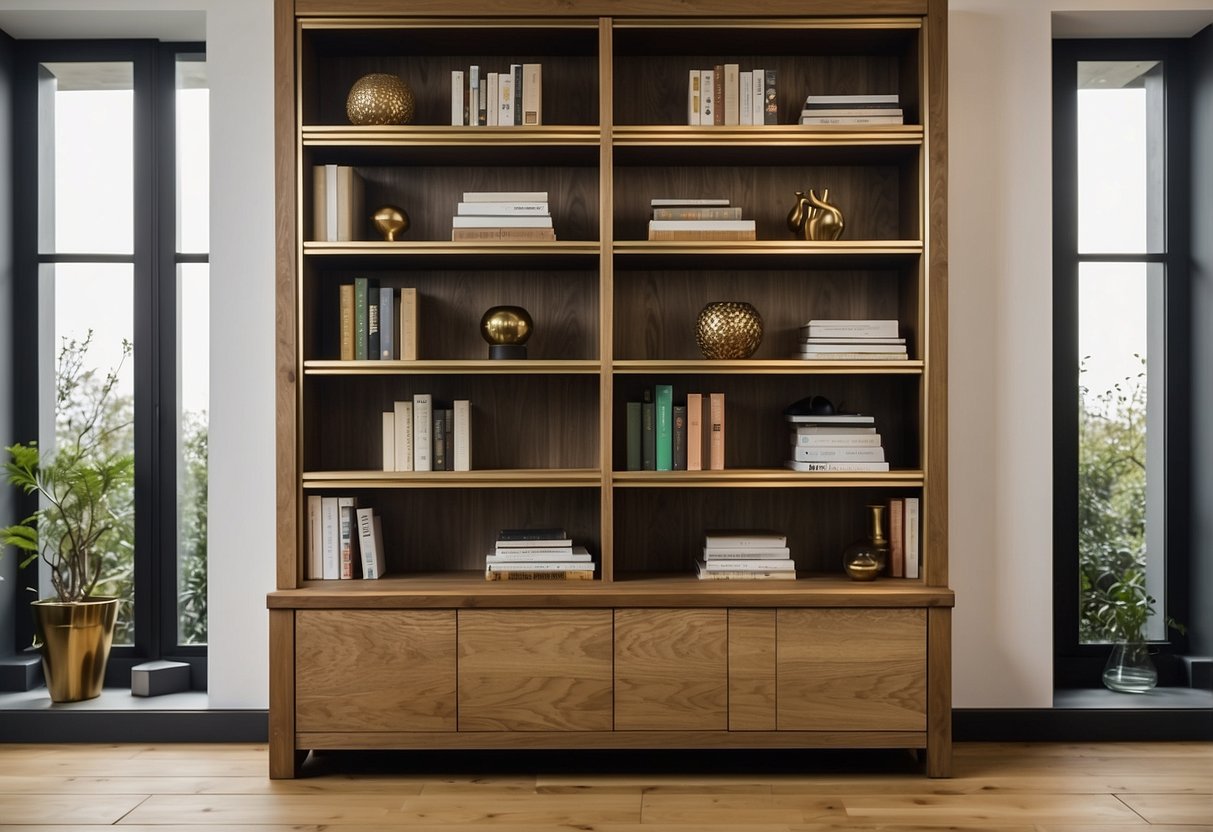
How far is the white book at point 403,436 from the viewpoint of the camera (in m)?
3.13

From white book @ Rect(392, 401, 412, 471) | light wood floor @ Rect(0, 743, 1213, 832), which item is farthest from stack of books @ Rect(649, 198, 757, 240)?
light wood floor @ Rect(0, 743, 1213, 832)

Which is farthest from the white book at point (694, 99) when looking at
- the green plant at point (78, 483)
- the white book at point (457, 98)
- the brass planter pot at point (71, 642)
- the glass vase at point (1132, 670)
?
the brass planter pot at point (71, 642)

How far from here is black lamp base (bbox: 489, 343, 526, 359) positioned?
315 centimetres

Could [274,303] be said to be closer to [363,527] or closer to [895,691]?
[363,527]

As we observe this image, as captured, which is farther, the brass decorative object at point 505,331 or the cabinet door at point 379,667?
the brass decorative object at point 505,331

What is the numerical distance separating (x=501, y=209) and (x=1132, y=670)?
2726mm

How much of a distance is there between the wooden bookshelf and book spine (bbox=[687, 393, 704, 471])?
0.10 meters

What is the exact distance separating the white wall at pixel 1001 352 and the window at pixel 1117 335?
11.3 inches

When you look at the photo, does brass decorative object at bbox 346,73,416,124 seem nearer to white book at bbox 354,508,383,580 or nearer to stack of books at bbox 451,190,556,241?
stack of books at bbox 451,190,556,241

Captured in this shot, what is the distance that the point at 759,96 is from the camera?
3.11 metres

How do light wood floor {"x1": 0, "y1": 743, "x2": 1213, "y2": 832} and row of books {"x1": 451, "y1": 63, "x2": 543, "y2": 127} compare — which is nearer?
light wood floor {"x1": 0, "y1": 743, "x2": 1213, "y2": 832}

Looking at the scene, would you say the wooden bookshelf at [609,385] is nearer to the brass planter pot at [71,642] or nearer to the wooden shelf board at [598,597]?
the wooden shelf board at [598,597]

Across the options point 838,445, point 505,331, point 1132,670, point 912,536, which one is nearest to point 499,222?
point 505,331

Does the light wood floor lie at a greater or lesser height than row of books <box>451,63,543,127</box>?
lesser
